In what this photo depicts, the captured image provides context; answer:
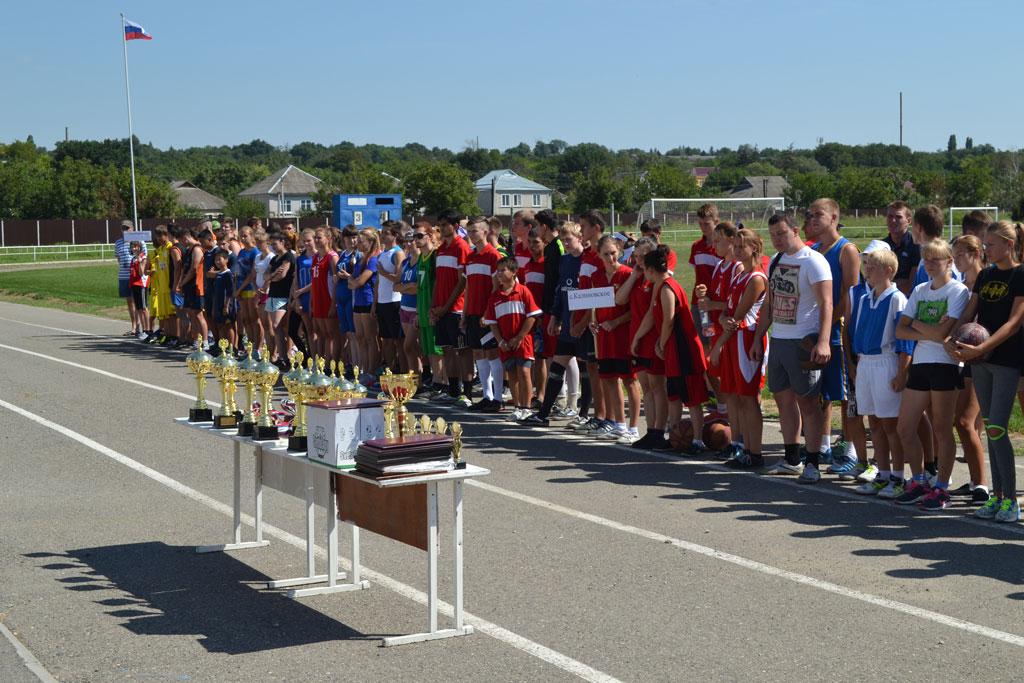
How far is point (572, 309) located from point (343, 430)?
6.39 meters

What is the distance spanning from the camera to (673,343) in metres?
12.0

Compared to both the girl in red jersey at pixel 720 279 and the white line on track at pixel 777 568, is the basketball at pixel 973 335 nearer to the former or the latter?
the white line on track at pixel 777 568

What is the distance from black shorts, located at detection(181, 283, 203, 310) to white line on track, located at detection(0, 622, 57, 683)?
1607cm

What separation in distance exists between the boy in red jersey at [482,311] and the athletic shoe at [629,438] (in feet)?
8.21

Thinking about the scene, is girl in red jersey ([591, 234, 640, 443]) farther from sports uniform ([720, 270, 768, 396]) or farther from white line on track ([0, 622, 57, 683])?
white line on track ([0, 622, 57, 683])

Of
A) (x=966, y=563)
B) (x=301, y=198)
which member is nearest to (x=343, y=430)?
(x=966, y=563)

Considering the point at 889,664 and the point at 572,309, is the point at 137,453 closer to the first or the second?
the point at 572,309

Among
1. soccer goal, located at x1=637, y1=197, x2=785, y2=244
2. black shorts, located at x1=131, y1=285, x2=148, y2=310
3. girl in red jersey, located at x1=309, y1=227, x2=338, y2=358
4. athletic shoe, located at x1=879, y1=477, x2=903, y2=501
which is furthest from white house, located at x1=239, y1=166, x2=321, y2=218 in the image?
athletic shoe, located at x1=879, y1=477, x2=903, y2=501

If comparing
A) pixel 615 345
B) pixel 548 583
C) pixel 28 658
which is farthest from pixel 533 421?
pixel 28 658

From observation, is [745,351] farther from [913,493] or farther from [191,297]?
[191,297]

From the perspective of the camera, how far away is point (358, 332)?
17.9 meters

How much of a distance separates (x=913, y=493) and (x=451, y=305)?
293 inches

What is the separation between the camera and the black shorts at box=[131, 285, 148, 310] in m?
25.1

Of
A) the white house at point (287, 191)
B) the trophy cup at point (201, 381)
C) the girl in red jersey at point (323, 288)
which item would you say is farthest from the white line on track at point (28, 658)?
the white house at point (287, 191)
